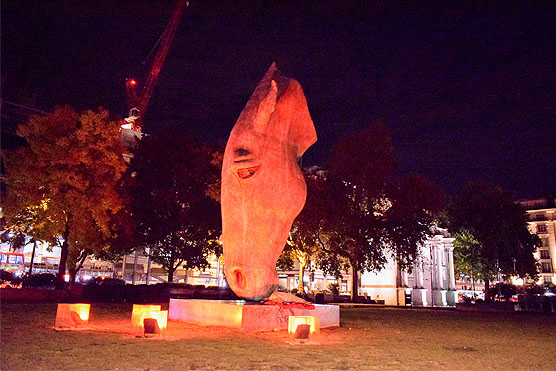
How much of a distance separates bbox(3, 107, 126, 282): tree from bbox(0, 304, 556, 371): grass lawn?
11294 millimetres

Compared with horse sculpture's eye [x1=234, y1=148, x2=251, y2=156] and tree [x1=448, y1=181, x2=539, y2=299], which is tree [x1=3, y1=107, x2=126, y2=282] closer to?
horse sculpture's eye [x1=234, y1=148, x2=251, y2=156]

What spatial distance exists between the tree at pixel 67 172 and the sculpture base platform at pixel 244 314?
452 inches

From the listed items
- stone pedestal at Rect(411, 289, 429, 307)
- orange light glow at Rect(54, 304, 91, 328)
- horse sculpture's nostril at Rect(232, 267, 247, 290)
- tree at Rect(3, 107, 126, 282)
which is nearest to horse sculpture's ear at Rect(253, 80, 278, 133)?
horse sculpture's nostril at Rect(232, 267, 247, 290)

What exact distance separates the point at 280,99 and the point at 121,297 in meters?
18.0

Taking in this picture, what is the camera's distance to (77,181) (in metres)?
21.8

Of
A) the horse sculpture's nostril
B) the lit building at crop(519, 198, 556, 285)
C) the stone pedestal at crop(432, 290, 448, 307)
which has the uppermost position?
the lit building at crop(519, 198, 556, 285)

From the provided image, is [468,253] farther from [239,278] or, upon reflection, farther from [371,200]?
[239,278]

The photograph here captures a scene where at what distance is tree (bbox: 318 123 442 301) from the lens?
99.8 ft

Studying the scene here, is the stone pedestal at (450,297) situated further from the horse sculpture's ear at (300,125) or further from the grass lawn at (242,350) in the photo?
the horse sculpture's ear at (300,125)

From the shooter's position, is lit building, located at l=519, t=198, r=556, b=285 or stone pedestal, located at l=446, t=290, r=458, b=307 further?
lit building, located at l=519, t=198, r=556, b=285

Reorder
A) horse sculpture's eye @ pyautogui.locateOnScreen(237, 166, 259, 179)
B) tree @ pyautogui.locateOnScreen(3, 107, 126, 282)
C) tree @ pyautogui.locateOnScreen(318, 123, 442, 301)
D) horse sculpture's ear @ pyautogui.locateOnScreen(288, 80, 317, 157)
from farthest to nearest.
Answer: tree @ pyautogui.locateOnScreen(318, 123, 442, 301)
tree @ pyautogui.locateOnScreen(3, 107, 126, 282)
horse sculpture's ear @ pyautogui.locateOnScreen(288, 80, 317, 157)
horse sculpture's eye @ pyautogui.locateOnScreen(237, 166, 259, 179)

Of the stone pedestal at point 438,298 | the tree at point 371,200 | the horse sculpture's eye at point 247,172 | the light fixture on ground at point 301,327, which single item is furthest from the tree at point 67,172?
the stone pedestal at point 438,298

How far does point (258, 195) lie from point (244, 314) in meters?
3.20

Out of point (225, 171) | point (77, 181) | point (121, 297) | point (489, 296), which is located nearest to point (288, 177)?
point (225, 171)
